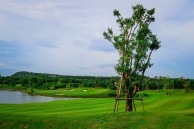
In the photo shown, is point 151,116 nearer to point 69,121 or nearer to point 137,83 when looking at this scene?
point 69,121

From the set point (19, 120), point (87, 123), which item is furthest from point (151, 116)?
point (19, 120)

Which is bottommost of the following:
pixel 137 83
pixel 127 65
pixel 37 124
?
pixel 37 124

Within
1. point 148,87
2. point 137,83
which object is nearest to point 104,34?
point 137,83

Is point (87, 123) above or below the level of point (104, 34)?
below

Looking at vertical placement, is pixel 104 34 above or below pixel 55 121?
above

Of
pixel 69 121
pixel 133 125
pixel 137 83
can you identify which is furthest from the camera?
pixel 137 83

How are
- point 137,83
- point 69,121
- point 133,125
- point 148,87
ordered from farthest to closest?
point 148,87 < point 137,83 < point 69,121 < point 133,125

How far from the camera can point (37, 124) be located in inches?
823

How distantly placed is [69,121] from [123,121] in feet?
13.1

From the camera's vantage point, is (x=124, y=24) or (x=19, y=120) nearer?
(x=19, y=120)

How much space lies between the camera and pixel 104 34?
31453 mm

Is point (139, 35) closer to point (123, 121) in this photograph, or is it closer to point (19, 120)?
point (123, 121)

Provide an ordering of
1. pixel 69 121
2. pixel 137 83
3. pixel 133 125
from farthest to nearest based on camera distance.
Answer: pixel 137 83 < pixel 69 121 < pixel 133 125

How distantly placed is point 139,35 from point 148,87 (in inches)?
5023
